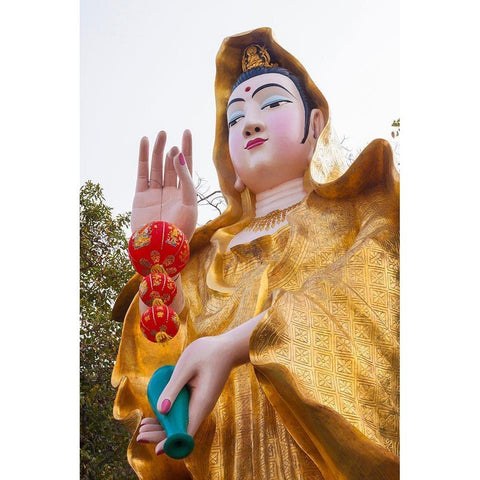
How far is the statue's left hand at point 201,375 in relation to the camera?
10.4ft

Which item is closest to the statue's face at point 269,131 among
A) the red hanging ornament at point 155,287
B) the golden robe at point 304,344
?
the golden robe at point 304,344

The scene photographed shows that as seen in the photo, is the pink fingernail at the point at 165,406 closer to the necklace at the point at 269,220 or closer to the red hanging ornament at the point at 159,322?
the red hanging ornament at the point at 159,322

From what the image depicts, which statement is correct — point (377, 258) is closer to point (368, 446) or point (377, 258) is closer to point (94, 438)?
point (368, 446)

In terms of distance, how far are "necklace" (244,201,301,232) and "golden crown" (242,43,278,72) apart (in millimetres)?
663

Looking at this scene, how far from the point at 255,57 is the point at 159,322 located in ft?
4.53

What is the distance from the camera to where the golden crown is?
13.3ft

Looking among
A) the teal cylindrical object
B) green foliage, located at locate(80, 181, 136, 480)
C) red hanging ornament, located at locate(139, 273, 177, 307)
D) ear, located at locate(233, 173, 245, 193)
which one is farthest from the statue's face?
green foliage, located at locate(80, 181, 136, 480)

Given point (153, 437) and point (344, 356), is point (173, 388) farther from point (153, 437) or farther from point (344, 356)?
point (344, 356)

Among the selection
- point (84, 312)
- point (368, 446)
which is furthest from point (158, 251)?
point (84, 312)

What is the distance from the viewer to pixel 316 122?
393 centimetres

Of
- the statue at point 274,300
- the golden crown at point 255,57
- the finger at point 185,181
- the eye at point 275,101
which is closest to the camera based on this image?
the statue at point 274,300

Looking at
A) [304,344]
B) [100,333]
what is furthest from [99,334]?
[304,344]

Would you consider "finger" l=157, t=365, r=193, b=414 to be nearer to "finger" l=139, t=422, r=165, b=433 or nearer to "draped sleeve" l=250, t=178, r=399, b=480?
"finger" l=139, t=422, r=165, b=433

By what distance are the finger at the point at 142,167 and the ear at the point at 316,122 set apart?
0.72 meters
